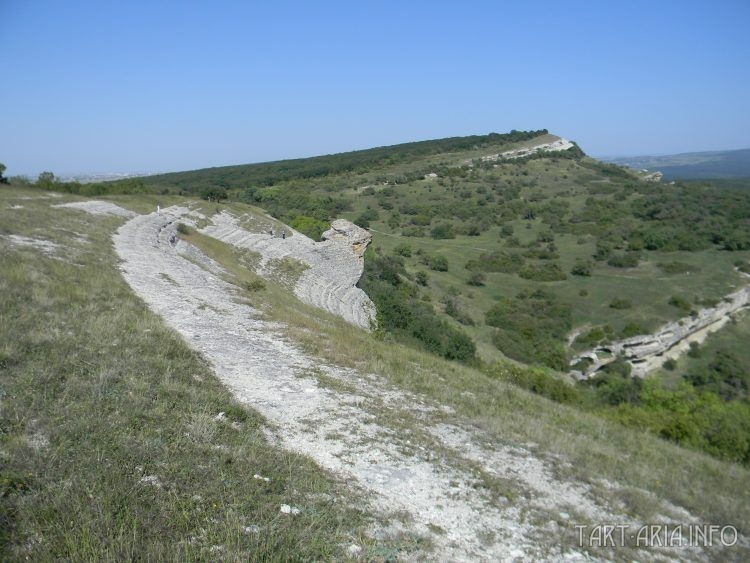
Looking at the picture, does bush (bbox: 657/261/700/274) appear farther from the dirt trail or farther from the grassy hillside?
the dirt trail

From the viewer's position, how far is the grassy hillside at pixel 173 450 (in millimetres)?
4297

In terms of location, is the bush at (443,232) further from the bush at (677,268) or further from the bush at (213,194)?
the bush at (213,194)

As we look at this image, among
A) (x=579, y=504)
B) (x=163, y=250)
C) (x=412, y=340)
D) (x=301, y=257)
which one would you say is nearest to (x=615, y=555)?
(x=579, y=504)

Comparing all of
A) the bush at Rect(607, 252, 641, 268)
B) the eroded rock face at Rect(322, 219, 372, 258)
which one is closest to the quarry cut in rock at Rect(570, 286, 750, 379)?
the bush at Rect(607, 252, 641, 268)

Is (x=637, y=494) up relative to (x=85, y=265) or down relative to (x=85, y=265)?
down

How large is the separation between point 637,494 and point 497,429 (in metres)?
2.41

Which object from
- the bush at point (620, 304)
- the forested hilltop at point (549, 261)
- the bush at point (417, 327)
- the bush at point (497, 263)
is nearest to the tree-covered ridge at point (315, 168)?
the forested hilltop at point (549, 261)

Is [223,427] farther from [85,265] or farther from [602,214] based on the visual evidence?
[602,214]

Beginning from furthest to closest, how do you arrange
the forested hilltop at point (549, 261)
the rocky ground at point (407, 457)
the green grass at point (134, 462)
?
the forested hilltop at point (549, 261), the rocky ground at point (407, 457), the green grass at point (134, 462)

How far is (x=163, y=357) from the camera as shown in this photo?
29.1 ft

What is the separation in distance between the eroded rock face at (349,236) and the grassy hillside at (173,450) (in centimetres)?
2962

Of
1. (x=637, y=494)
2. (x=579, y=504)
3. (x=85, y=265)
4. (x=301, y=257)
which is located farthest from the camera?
(x=301, y=257)

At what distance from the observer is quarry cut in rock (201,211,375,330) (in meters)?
28.3

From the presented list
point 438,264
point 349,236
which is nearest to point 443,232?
point 438,264
